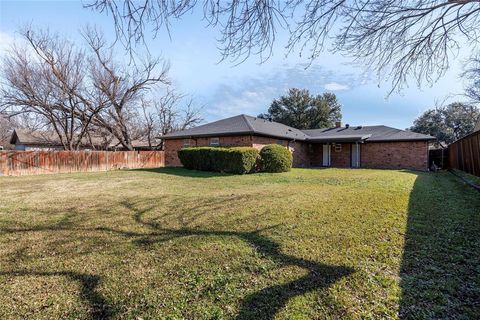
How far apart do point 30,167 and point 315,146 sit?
19858 millimetres

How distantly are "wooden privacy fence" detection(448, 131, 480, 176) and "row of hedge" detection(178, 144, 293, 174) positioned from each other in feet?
26.2

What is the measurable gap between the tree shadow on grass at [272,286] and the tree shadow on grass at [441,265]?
705 mm

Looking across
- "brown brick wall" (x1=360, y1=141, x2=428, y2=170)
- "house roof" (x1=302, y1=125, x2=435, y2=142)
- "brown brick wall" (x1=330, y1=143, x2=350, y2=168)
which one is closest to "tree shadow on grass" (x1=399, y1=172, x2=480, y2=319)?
"house roof" (x1=302, y1=125, x2=435, y2=142)

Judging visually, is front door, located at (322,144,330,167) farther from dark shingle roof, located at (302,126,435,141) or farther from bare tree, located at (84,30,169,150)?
bare tree, located at (84,30,169,150)

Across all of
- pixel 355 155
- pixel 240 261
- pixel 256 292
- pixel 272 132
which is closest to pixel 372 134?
pixel 355 155

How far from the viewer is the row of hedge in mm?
14141

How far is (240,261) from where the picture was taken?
137 inches

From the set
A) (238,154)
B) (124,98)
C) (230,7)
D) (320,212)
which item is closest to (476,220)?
(320,212)

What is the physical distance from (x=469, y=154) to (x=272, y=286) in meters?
13.7

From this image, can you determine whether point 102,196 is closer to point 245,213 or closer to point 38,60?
point 245,213

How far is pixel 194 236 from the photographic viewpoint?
14.4 ft

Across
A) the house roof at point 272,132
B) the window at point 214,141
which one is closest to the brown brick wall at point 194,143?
the window at point 214,141

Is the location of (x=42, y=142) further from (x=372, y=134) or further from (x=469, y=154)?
(x=469, y=154)

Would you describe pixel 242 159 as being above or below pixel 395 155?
below
